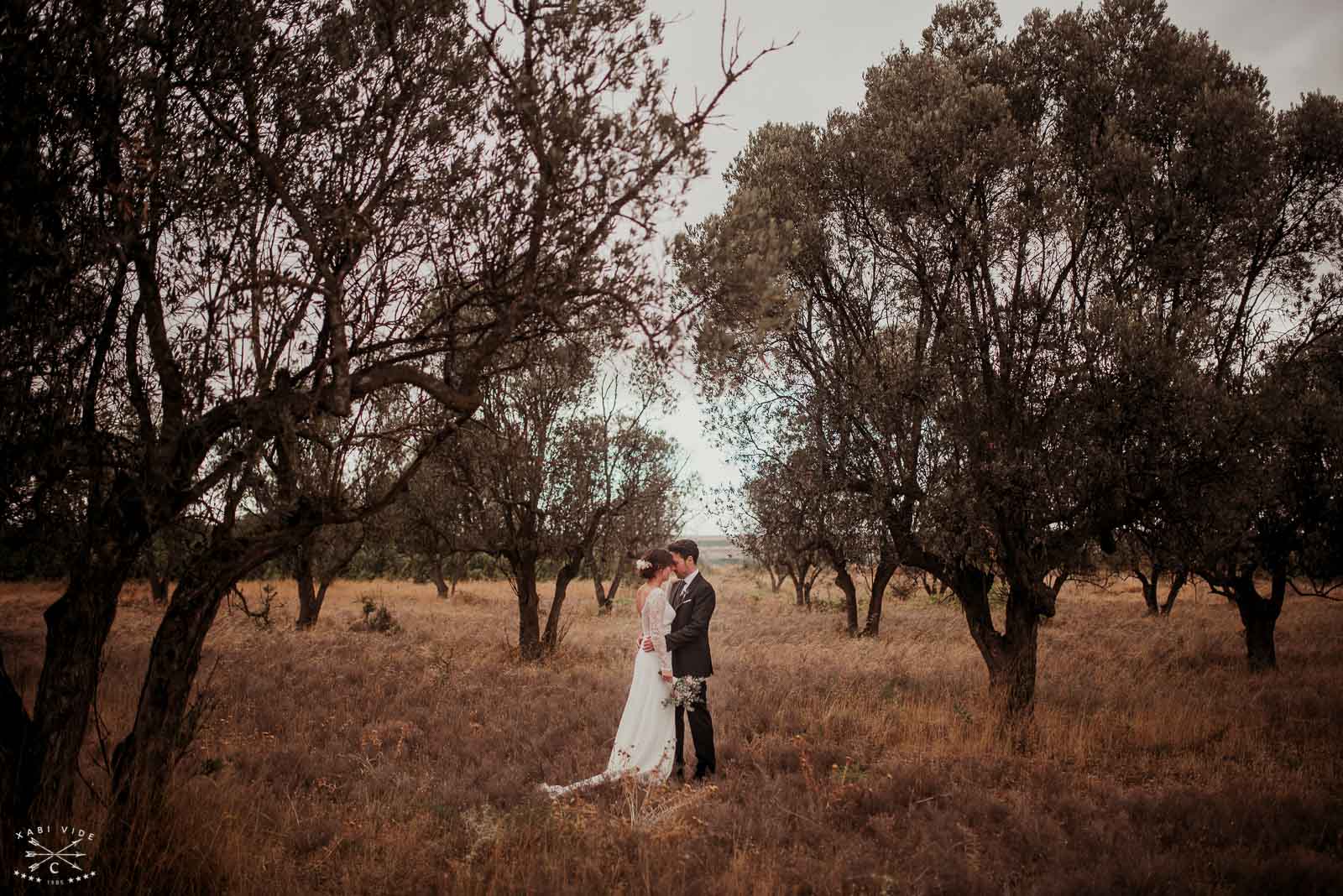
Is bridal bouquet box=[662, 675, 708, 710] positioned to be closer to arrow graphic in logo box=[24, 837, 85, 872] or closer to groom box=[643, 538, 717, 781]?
groom box=[643, 538, 717, 781]

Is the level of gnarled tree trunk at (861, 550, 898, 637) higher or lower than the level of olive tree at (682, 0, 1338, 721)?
lower

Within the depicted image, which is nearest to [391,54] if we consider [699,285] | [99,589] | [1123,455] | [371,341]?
[371,341]

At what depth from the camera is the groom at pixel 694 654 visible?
9562 mm

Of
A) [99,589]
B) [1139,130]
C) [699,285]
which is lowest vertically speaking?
[99,589]

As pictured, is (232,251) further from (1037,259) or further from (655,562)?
(1037,259)

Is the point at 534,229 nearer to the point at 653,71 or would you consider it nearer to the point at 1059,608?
the point at 653,71

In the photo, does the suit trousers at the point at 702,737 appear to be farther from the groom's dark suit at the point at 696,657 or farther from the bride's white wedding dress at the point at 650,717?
the bride's white wedding dress at the point at 650,717

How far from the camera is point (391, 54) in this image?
654 centimetres

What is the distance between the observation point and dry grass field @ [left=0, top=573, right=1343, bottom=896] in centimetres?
638

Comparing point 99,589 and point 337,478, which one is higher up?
Answer: point 337,478

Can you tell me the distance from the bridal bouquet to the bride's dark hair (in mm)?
1608

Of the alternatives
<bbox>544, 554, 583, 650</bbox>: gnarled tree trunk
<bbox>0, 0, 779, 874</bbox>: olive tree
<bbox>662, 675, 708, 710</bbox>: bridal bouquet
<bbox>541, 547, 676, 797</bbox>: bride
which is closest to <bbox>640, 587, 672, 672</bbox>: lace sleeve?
<bbox>541, 547, 676, 797</bbox>: bride

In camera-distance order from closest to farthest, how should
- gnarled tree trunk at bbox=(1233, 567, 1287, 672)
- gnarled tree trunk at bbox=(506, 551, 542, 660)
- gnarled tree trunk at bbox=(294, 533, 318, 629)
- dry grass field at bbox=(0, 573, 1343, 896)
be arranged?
dry grass field at bbox=(0, 573, 1343, 896), gnarled tree trunk at bbox=(1233, 567, 1287, 672), gnarled tree trunk at bbox=(506, 551, 542, 660), gnarled tree trunk at bbox=(294, 533, 318, 629)

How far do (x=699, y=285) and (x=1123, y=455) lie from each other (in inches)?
318
